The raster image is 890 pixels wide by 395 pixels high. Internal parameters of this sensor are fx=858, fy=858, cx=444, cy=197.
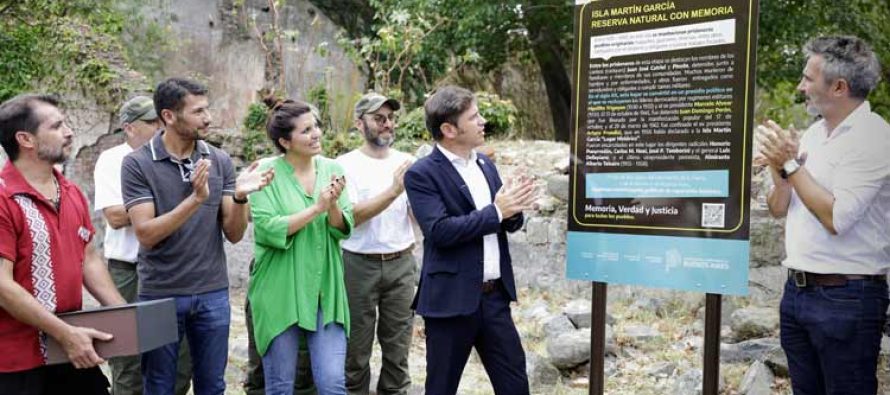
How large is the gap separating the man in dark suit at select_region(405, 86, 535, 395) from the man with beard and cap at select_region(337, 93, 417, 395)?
934 mm

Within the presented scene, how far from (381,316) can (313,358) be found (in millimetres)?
992

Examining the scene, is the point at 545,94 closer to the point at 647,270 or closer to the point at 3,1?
the point at 3,1

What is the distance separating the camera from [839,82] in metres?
3.32

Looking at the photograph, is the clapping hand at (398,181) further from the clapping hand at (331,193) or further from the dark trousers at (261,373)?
the dark trousers at (261,373)

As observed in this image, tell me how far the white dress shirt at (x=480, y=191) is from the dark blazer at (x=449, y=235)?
4 cm

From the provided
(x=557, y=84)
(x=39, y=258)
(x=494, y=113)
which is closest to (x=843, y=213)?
(x=39, y=258)

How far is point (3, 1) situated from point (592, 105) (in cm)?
745

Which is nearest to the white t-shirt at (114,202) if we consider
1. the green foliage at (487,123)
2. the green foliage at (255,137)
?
the green foliage at (487,123)

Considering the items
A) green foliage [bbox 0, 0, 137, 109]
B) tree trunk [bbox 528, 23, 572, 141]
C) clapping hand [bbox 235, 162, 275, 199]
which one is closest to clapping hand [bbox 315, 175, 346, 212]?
clapping hand [bbox 235, 162, 275, 199]

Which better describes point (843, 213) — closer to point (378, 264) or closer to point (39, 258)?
point (378, 264)

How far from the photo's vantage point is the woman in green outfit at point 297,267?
158 inches

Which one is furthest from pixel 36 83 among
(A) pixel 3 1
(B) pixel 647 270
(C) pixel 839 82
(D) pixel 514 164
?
(C) pixel 839 82

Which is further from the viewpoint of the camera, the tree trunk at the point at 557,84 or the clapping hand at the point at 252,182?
the tree trunk at the point at 557,84

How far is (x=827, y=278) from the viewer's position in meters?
3.34
